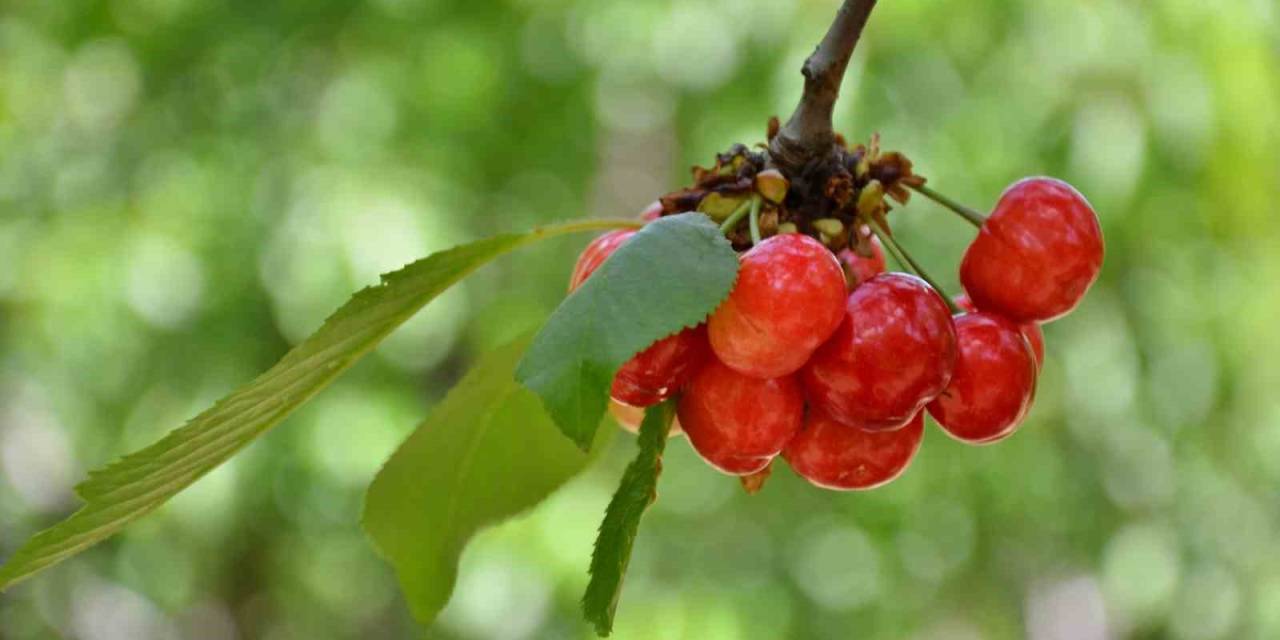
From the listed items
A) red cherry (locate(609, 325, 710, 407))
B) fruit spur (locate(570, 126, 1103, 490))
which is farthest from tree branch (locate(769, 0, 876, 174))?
red cherry (locate(609, 325, 710, 407))

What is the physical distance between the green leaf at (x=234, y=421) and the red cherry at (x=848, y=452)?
0.65 ft

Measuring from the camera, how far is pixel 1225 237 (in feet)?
9.70

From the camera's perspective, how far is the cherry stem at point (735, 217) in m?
0.71

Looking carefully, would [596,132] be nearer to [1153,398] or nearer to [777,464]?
[777,464]

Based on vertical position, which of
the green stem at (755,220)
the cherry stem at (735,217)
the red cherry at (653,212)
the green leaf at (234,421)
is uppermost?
the green leaf at (234,421)

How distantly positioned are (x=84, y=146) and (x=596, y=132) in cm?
118

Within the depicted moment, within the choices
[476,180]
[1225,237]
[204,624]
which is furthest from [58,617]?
[1225,237]

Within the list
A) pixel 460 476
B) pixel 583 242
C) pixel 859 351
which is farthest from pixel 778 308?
pixel 583 242

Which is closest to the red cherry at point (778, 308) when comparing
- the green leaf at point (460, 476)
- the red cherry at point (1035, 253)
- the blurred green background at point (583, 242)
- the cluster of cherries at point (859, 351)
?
the cluster of cherries at point (859, 351)

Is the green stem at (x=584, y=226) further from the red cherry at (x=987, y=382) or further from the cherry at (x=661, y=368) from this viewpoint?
the red cherry at (x=987, y=382)

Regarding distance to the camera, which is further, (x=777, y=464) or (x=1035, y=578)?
(x=1035, y=578)

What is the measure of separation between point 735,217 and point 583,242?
2691mm

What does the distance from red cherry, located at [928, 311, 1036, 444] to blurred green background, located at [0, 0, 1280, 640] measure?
1948 mm

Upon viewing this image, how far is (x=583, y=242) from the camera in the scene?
134 inches
